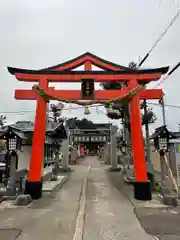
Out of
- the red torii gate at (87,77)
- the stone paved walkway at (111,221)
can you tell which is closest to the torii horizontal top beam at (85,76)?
the red torii gate at (87,77)

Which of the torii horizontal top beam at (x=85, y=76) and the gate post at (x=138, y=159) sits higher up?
the torii horizontal top beam at (x=85, y=76)

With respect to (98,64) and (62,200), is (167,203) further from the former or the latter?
(98,64)

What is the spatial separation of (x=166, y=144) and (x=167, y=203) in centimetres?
249

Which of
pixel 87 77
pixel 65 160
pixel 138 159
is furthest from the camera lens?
pixel 65 160

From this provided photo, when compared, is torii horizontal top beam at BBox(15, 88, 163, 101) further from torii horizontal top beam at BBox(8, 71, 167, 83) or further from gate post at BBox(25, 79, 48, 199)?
torii horizontal top beam at BBox(8, 71, 167, 83)

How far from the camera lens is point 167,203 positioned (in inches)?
308

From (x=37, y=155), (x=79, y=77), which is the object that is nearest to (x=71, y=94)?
(x=79, y=77)

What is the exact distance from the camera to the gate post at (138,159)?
28.2ft

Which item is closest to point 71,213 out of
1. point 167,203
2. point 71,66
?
point 167,203

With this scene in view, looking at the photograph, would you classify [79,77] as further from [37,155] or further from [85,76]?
[37,155]

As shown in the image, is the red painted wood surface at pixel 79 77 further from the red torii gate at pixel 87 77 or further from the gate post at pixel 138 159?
the gate post at pixel 138 159

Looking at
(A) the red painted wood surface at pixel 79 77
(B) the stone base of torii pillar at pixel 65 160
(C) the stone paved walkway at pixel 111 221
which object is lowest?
(C) the stone paved walkway at pixel 111 221

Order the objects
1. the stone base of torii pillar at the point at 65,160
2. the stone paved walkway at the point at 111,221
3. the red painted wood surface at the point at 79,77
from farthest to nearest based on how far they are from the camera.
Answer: the stone base of torii pillar at the point at 65,160 < the red painted wood surface at the point at 79,77 < the stone paved walkway at the point at 111,221

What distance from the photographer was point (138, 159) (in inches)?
350
